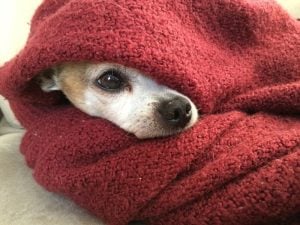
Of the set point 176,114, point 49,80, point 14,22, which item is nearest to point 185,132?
point 176,114

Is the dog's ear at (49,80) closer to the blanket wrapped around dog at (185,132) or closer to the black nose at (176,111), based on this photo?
the blanket wrapped around dog at (185,132)

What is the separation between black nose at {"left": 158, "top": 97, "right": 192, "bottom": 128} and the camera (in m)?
0.82

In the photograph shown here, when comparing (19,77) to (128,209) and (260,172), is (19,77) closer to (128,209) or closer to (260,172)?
(128,209)

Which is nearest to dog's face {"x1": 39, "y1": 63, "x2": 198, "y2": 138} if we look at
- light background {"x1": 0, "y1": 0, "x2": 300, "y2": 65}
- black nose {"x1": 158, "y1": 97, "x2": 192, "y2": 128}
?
black nose {"x1": 158, "y1": 97, "x2": 192, "y2": 128}

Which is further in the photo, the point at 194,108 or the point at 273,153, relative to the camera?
the point at 194,108

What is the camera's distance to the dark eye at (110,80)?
3.01ft

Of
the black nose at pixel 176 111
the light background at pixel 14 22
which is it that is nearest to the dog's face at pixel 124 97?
the black nose at pixel 176 111

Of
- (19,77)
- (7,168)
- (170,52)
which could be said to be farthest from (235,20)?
(7,168)

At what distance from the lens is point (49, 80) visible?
0.99m

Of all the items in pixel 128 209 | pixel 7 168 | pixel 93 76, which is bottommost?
pixel 7 168

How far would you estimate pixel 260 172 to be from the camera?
0.71 m

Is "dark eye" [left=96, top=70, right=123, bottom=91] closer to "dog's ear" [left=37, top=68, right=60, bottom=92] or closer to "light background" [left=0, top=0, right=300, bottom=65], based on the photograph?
"dog's ear" [left=37, top=68, right=60, bottom=92]

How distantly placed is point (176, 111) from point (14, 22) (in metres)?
0.90

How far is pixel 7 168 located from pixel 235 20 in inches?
25.9
